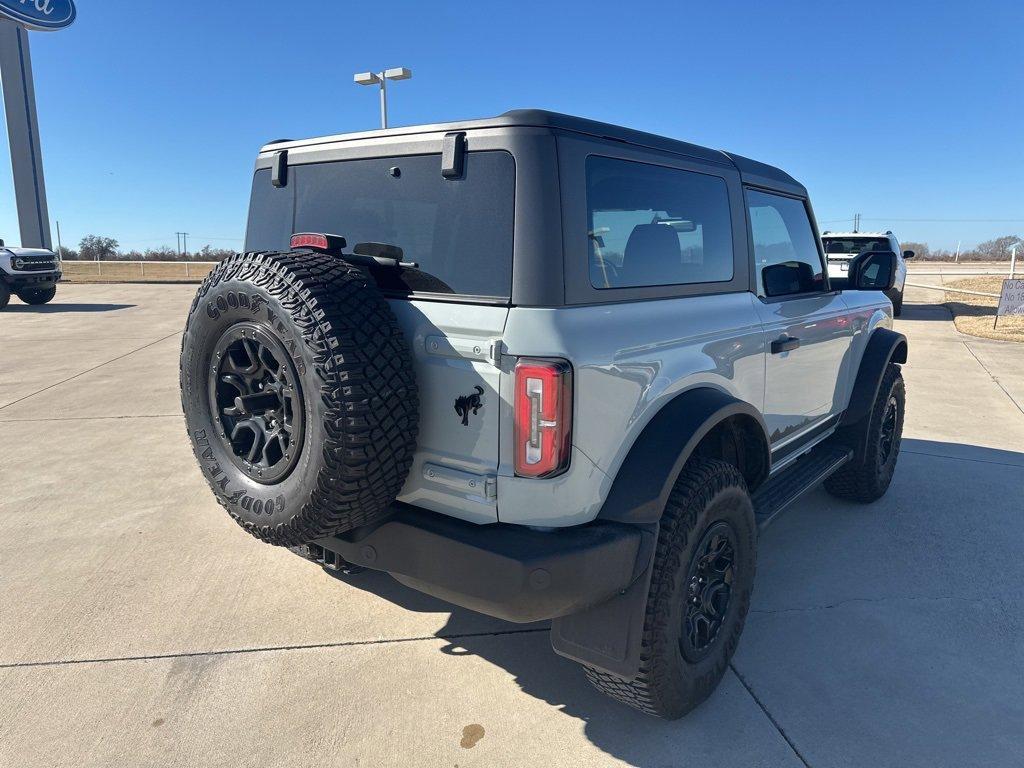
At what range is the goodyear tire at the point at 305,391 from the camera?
80.7 inches

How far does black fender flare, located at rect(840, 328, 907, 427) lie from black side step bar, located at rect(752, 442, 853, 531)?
23 cm

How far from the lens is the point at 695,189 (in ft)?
9.61

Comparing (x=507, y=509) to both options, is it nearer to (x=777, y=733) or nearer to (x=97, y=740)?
(x=777, y=733)

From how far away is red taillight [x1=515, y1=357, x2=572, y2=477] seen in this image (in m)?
2.02

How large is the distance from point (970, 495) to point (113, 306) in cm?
1904

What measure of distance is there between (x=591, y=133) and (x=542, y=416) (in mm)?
968

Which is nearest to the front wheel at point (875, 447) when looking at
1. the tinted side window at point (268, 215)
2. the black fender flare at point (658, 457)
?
the black fender flare at point (658, 457)

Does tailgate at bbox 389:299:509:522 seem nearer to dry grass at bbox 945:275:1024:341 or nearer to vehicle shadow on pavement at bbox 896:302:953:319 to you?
dry grass at bbox 945:275:1024:341

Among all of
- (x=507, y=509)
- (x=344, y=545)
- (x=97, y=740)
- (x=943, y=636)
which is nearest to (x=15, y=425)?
(x=97, y=740)

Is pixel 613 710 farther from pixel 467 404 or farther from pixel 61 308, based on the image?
pixel 61 308

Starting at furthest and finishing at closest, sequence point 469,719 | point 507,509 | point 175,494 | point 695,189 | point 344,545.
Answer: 1. point 175,494
2. point 695,189
3. point 469,719
4. point 344,545
5. point 507,509

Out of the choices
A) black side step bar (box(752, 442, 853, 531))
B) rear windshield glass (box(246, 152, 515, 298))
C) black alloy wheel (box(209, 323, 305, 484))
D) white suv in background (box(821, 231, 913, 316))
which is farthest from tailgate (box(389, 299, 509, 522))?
white suv in background (box(821, 231, 913, 316))

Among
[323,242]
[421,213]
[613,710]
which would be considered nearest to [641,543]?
[613,710]

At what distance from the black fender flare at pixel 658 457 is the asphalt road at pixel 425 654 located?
0.88 metres
